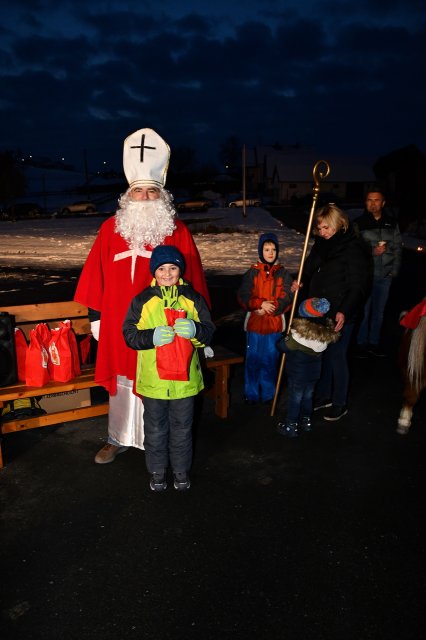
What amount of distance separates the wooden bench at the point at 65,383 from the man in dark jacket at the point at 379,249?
2.89 meters

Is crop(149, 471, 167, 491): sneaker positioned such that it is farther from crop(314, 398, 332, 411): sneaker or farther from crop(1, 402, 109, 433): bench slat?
crop(314, 398, 332, 411): sneaker

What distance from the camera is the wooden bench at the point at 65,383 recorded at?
4320mm

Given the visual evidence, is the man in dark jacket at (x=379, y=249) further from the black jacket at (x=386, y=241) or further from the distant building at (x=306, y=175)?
the distant building at (x=306, y=175)

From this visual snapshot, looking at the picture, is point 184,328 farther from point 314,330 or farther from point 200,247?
point 200,247

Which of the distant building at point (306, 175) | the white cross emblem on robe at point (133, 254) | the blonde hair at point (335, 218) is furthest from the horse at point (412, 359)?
the distant building at point (306, 175)

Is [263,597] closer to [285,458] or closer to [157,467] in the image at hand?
[157,467]

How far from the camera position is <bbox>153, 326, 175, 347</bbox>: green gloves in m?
3.46

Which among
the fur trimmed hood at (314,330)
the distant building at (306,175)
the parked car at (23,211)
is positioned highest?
the distant building at (306,175)

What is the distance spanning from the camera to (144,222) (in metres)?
→ 4.04

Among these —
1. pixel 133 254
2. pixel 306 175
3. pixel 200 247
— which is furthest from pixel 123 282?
pixel 306 175

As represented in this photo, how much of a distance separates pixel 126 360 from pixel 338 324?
1.98m

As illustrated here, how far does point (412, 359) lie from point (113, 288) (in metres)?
2.78

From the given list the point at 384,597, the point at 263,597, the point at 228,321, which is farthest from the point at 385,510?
the point at 228,321

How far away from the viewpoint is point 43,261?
1764 cm
